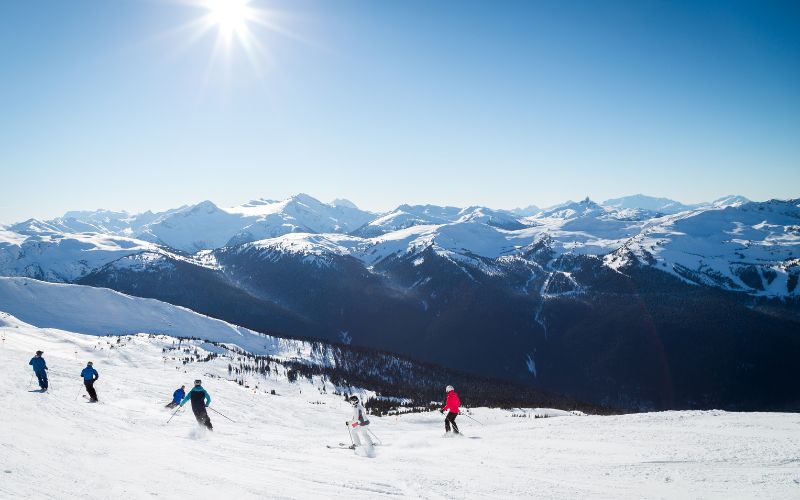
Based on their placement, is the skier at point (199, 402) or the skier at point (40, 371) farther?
the skier at point (40, 371)

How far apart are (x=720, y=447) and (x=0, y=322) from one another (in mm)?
93122

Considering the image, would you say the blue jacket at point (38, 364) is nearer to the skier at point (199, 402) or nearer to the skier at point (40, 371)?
the skier at point (40, 371)

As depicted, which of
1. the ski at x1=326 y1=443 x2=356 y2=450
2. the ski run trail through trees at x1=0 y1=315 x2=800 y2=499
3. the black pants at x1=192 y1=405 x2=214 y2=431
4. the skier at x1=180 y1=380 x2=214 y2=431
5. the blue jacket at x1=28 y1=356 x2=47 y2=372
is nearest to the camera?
the ski run trail through trees at x1=0 y1=315 x2=800 y2=499

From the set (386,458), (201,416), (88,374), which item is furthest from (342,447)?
(88,374)

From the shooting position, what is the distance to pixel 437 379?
15212 cm

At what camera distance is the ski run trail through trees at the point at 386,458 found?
421 inches

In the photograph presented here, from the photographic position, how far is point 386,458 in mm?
16094

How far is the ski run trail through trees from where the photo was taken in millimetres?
10703

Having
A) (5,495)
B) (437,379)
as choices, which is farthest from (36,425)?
(437,379)

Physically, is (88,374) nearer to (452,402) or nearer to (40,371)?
(40,371)

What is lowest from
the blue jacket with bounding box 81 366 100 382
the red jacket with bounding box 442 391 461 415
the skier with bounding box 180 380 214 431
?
the red jacket with bounding box 442 391 461 415

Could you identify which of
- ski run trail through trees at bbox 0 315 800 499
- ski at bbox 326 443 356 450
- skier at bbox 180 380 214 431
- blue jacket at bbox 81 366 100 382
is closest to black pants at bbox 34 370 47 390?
ski run trail through trees at bbox 0 315 800 499

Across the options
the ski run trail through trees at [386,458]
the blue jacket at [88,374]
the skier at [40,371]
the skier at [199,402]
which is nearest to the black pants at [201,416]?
the skier at [199,402]

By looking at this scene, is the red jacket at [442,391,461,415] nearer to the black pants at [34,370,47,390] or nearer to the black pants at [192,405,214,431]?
the black pants at [192,405,214,431]
